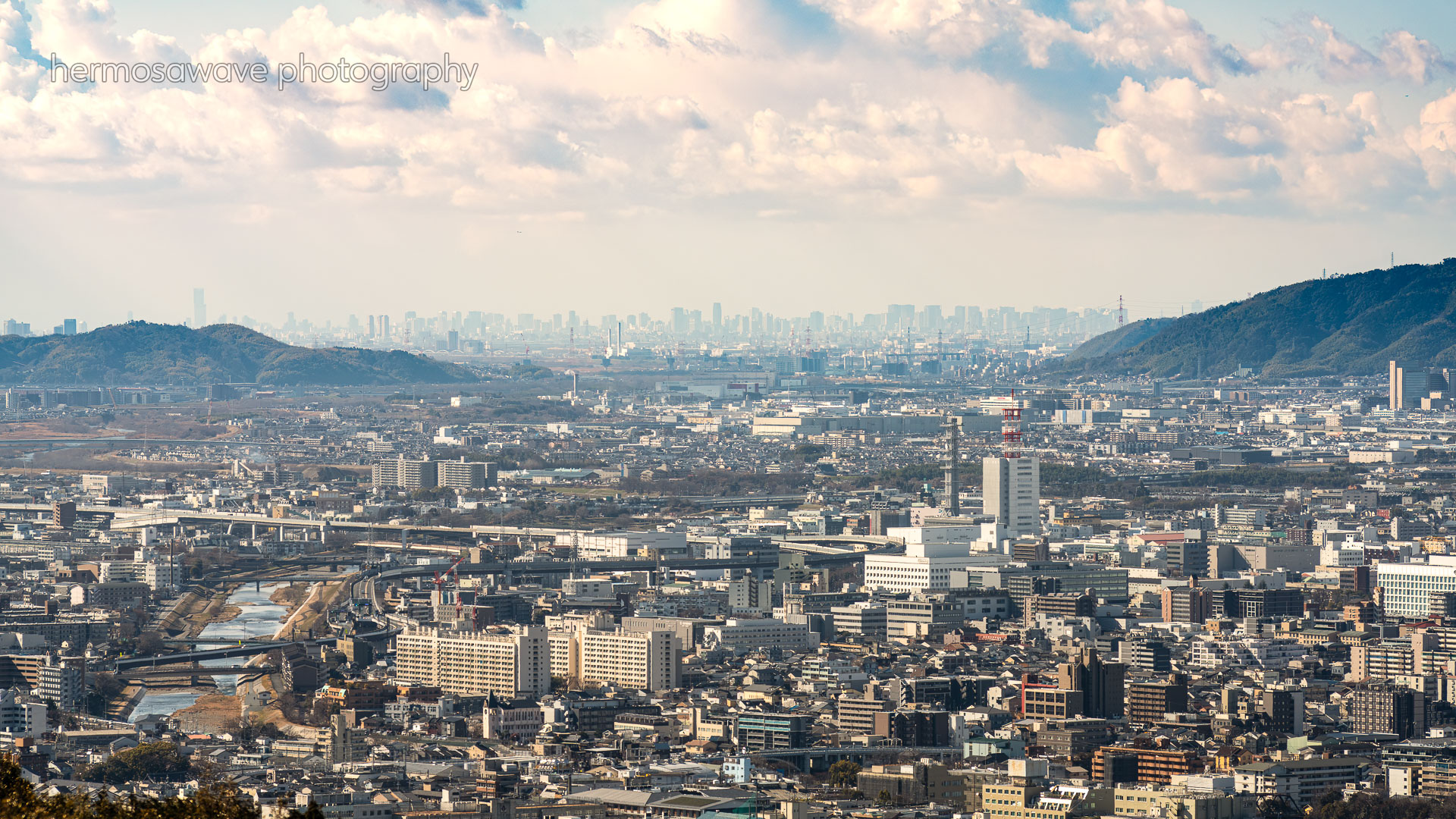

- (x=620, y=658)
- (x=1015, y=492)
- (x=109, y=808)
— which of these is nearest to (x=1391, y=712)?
(x=620, y=658)

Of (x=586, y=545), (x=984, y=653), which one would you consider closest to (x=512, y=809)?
(x=984, y=653)

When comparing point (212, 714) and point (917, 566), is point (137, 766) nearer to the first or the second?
point (212, 714)

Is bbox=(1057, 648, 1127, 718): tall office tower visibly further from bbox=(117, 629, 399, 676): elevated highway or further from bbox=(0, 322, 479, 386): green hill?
bbox=(0, 322, 479, 386): green hill

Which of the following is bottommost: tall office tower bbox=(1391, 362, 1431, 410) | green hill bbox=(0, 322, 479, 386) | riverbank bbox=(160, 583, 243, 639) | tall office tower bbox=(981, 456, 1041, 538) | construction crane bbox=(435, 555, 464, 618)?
riverbank bbox=(160, 583, 243, 639)

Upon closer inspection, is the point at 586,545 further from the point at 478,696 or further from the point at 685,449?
the point at 685,449

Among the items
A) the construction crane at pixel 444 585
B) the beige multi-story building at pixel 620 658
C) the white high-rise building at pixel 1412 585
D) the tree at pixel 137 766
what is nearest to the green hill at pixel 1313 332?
the construction crane at pixel 444 585

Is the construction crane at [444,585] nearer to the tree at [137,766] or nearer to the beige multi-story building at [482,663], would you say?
the beige multi-story building at [482,663]

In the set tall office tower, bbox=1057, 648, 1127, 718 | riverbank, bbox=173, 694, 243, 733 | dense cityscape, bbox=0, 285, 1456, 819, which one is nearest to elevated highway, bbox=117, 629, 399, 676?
dense cityscape, bbox=0, 285, 1456, 819
